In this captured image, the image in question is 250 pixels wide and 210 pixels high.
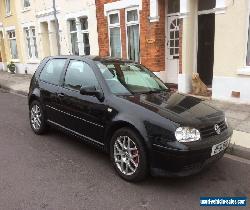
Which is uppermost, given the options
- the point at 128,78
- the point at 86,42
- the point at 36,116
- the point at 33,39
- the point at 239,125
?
the point at 33,39

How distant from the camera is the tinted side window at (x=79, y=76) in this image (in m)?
5.04

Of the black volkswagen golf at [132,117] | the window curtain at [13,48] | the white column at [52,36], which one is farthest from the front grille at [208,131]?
the window curtain at [13,48]

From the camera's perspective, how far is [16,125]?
749 centimetres

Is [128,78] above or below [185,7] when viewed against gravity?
below

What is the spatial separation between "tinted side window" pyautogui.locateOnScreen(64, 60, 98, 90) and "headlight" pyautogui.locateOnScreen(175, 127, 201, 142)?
65.0 inches

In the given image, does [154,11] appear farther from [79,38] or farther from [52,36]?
[52,36]

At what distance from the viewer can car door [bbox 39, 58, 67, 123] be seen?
227 inches

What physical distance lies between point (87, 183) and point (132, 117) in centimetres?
115

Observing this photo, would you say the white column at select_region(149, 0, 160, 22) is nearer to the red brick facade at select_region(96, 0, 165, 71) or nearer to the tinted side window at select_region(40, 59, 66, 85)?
the red brick facade at select_region(96, 0, 165, 71)

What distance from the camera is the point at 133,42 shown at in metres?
12.3

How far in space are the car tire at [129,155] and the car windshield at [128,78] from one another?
75 centimetres

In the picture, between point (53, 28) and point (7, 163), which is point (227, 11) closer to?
point (7, 163)

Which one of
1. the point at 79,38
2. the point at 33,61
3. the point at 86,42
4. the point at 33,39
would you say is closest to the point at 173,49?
the point at 86,42

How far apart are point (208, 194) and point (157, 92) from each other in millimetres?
1849
